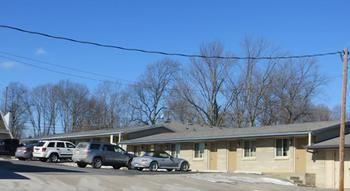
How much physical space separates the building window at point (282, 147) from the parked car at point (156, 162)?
6.37 metres

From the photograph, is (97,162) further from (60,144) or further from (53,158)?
(60,144)

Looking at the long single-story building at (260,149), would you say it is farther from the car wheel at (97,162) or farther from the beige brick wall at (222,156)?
the car wheel at (97,162)

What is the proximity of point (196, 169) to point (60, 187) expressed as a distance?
Result: 73.6ft

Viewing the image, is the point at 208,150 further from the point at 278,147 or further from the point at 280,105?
the point at 280,105

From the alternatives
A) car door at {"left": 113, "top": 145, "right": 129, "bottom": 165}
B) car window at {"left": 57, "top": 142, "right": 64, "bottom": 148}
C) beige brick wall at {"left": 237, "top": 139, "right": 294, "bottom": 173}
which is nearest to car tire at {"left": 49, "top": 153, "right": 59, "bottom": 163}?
car window at {"left": 57, "top": 142, "right": 64, "bottom": 148}

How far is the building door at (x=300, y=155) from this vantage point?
3509cm

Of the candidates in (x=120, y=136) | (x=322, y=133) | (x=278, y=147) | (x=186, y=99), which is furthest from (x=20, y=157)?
(x=186, y=99)

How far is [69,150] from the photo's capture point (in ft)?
147

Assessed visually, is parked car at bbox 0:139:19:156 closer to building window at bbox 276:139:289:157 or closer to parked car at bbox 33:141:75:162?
parked car at bbox 33:141:75:162

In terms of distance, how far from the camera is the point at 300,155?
35.3 meters

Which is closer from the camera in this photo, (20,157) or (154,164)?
(154,164)

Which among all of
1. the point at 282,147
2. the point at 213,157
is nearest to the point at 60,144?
the point at 213,157

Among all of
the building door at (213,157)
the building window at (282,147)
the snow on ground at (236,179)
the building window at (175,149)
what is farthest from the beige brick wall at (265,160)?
the building window at (175,149)

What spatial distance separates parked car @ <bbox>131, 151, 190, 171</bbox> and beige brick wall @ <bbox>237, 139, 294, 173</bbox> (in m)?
4.13
